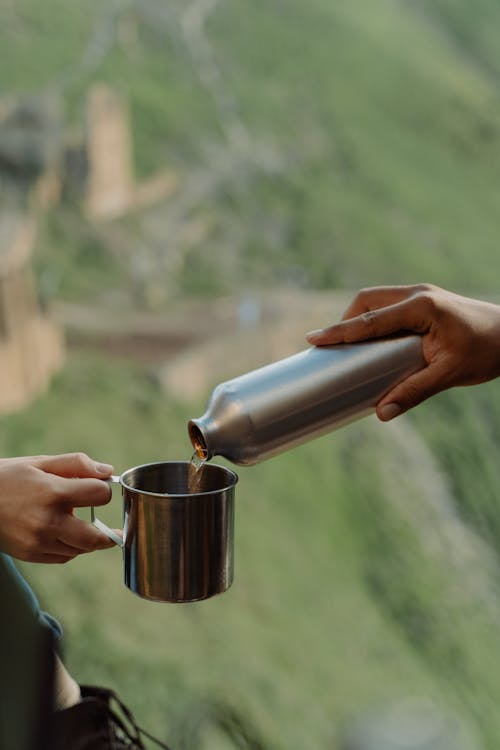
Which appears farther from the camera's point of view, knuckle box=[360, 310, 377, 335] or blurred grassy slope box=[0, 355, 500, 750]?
blurred grassy slope box=[0, 355, 500, 750]

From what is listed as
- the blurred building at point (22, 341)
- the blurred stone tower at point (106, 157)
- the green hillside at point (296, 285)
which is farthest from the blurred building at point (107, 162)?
the blurred building at point (22, 341)

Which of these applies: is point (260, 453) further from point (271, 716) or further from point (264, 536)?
point (264, 536)

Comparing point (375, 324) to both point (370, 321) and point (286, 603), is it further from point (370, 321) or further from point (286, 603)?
point (286, 603)

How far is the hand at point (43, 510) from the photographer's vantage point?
2.31 feet

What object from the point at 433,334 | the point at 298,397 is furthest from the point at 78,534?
the point at 433,334

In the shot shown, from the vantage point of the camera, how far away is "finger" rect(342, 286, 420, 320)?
2.73ft

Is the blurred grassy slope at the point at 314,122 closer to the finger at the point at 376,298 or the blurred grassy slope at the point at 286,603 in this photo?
the blurred grassy slope at the point at 286,603

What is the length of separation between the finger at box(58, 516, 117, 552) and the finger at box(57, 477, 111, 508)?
0.04 feet

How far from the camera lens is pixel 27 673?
2.39 feet


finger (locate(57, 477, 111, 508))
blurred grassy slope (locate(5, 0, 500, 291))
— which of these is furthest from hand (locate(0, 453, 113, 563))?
blurred grassy slope (locate(5, 0, 500, 291))

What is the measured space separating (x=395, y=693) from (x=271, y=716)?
1.60 meters

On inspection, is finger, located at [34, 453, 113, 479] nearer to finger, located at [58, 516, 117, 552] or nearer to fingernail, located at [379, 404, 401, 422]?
finger, located at [58, 516, 117, 552]

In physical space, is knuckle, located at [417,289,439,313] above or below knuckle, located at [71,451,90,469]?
above

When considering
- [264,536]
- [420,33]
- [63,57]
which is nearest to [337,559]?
[264,536]
